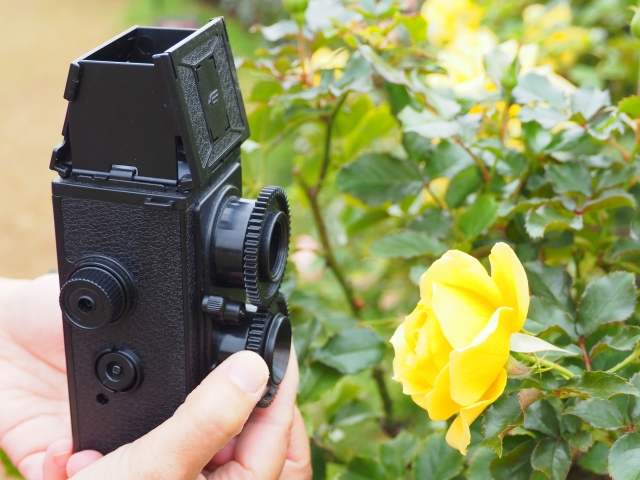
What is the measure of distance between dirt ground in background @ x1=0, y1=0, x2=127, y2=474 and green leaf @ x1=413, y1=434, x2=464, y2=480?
6.71ft

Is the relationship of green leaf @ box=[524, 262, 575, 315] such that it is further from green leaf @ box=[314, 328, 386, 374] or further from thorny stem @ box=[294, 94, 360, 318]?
thorny stem @ box=[294, 94, 360, 318]

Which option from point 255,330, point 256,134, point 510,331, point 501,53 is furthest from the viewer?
point 256,134

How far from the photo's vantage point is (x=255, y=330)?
23.1 inches

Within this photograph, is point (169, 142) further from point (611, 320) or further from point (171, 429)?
point (611, 320)

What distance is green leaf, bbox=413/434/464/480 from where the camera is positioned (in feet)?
2.04

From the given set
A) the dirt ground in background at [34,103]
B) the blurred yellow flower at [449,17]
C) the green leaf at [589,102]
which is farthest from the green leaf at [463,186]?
the dirt ground in background at [34,103]

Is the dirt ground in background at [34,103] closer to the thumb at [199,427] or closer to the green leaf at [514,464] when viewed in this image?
the thumb at [199,427]

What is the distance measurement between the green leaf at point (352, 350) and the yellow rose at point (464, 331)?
0.66 ft

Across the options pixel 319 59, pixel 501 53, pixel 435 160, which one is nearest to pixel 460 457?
pixel 435 160

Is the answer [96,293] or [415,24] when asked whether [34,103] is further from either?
[96,293]

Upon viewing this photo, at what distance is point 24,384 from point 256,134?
0.41 m

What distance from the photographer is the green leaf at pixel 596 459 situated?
599 millimetres

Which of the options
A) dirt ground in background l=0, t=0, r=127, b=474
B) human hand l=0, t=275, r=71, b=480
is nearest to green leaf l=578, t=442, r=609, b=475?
human hand l=0, t=275, r=71, b=480

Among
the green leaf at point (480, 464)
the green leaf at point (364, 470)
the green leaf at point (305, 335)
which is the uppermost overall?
the green leaf at point (480, 464)
